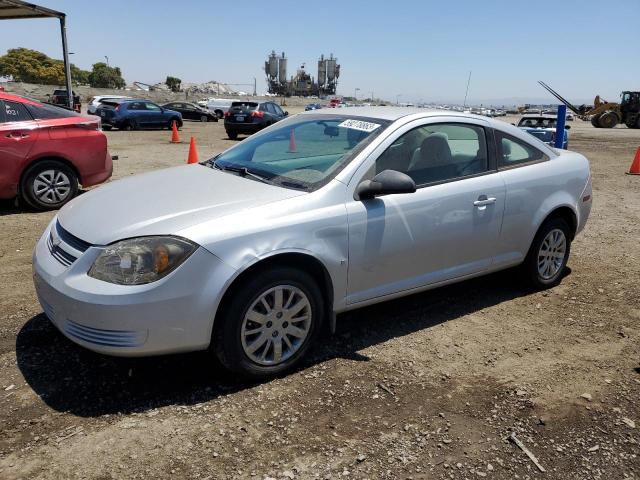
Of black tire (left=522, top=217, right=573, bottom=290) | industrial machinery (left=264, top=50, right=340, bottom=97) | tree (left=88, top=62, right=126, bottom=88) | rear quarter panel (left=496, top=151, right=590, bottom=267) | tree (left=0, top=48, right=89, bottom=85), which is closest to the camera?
rear quarter panel (left=496, top=151, right=590, bottom=267)

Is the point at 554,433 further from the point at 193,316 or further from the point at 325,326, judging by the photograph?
the point at 193,316

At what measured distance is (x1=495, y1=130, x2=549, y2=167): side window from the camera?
176 inches

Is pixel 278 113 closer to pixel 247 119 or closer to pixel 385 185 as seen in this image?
pixel 247 119

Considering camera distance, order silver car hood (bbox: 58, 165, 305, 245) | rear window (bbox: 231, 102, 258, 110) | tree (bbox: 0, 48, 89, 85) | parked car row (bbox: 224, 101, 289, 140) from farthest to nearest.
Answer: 1. tree (bbox: 0, 48, 89, 85)
2. rear window (bbox: 231, 102, 258, 110)
3. parked car row (bbox: 224, 101, 289, 140)
4. silver car hood (bbox: 58, 165, 305, 245)

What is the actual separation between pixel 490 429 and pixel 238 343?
4.70ft

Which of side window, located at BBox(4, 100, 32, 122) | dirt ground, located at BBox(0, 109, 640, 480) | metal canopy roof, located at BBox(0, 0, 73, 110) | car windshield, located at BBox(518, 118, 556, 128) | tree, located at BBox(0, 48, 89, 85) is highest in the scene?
tree, located at BBox(0, 48, 89, 85)

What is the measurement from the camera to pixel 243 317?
312 cm

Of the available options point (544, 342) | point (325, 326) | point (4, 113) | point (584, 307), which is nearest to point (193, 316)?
point (325, 326)

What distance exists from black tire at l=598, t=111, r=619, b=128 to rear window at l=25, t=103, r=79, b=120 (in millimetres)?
37664

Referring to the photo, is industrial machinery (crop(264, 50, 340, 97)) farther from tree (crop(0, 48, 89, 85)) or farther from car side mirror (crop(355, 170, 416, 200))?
car side mirror (crop(355, 170, 416, 200))

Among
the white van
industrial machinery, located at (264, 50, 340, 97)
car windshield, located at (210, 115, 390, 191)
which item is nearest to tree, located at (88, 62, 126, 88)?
industrial machinery, located at (264, 50, 340, 97)

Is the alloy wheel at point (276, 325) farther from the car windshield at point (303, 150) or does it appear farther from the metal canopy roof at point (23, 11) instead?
the metal canopy roof at point (23, 11)

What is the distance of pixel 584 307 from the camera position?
474 cm

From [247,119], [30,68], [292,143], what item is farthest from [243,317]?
[30,68]
